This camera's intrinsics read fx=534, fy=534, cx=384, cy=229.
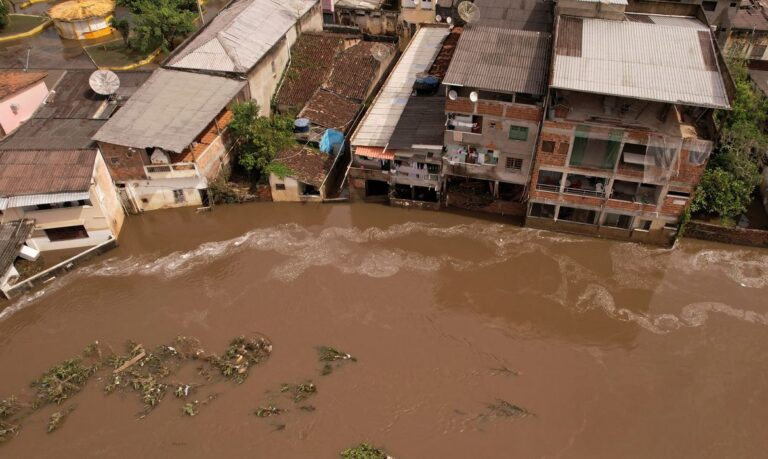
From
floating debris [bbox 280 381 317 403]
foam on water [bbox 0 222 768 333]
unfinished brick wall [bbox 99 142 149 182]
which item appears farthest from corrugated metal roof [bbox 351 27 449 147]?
floating debris [bbox 280 381 317 403]

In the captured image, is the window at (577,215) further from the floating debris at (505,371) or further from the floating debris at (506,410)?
the floating debris at (506,410)

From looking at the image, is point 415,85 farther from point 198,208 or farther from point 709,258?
point 709,258

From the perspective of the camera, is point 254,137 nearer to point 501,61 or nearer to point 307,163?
point 307,163

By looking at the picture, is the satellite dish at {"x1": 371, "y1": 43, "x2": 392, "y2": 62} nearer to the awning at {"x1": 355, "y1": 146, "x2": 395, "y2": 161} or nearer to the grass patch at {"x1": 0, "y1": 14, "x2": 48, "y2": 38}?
the awning at {"x1": 355, "y1": 146, "x2": 395, "y2": 161}

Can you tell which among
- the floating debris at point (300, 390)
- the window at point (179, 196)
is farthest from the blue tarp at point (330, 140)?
the floating debris at point (300, 390)

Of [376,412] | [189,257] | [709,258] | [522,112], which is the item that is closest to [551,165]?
[522,112]

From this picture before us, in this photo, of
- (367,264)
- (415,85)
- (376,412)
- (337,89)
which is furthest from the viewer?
(337,89)
